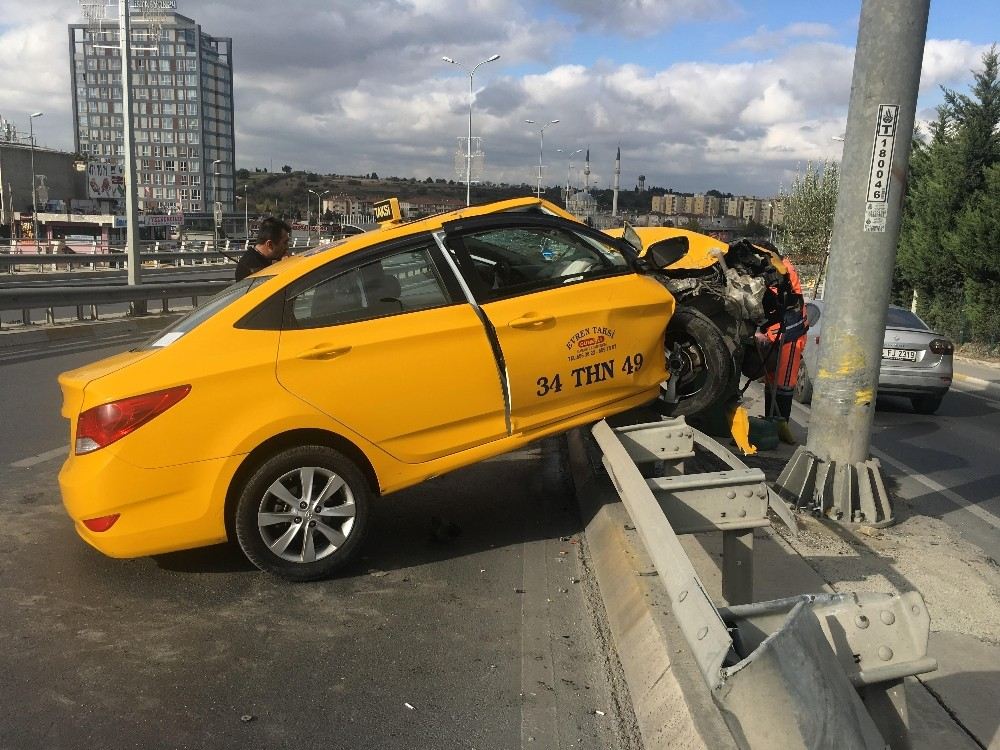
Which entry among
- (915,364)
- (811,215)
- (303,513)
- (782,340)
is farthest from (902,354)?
(811,215)

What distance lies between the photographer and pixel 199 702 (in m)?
3.42

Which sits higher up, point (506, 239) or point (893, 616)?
point (506, 239)

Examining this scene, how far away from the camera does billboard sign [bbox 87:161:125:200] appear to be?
92062mm

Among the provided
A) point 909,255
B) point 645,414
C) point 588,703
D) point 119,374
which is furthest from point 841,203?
point 909,255

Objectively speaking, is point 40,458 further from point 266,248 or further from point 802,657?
point 802,657

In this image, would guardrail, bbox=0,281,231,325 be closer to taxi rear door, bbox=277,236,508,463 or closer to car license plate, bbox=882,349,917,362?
taxi rear door, bbox=277,236,508,463

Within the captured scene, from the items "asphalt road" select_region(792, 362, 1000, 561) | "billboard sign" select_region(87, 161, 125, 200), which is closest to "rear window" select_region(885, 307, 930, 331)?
"asphalt road" select_region(792, 362, 1000, 561)

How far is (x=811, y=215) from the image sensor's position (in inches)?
1275

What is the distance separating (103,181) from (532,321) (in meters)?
101

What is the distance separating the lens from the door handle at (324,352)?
448 centimetres

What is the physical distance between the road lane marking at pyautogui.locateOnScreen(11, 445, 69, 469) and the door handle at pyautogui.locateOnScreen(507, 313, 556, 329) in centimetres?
425

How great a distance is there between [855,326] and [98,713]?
4.65 metres

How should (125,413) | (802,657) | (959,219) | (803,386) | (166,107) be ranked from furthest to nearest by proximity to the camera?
1. (166,107)
2. (959,219)
3. (803,386)
4. (125,413)
5. (802,657)

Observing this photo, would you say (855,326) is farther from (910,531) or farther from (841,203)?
(910,531)
